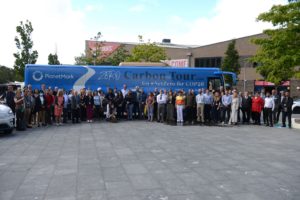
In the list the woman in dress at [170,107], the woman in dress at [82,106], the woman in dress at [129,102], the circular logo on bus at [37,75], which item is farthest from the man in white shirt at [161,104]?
the circular logo on bus at [37,75]

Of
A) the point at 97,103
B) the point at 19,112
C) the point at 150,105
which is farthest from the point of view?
the point at 150,105

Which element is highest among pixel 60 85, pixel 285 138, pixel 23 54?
pixel 23 54

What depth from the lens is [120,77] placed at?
794 inches

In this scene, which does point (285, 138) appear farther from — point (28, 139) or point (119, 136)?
point (28, 139)

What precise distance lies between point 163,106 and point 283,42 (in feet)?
22.4

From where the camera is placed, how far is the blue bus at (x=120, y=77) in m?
19.6

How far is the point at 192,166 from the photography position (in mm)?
7645

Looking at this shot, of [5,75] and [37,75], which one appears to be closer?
[37,75]

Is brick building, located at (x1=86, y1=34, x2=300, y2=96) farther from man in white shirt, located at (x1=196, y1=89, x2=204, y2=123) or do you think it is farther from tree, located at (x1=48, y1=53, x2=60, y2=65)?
man in white shirt, located at (x1=196, y1=89, x2=204, y2=123)

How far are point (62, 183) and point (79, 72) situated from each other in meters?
14.1

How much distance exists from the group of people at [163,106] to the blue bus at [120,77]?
1.66 metres

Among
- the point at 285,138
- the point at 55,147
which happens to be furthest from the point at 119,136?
the point at 285,138

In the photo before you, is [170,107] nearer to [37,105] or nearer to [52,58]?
[37,105]

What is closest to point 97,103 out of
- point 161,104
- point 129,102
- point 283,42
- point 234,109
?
point 129,102
